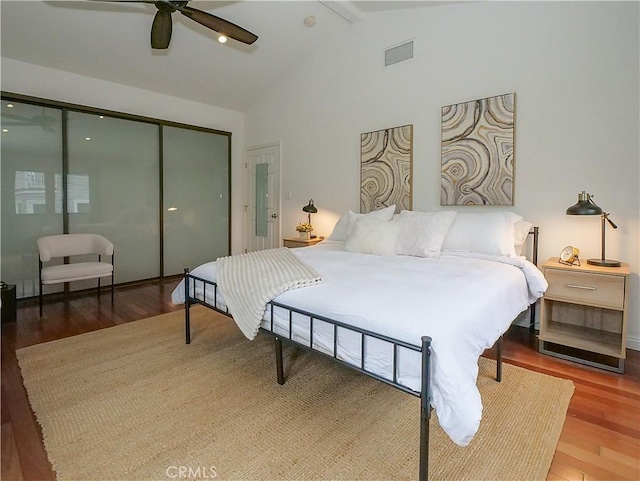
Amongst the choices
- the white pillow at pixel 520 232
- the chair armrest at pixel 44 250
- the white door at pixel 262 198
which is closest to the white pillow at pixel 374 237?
the white pillow at pixel 520 232

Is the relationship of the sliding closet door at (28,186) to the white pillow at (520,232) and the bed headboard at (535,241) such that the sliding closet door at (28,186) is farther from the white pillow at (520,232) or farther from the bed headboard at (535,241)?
the bed headboard at (535,241)

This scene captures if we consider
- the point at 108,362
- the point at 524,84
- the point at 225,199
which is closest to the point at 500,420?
the point at 108,362

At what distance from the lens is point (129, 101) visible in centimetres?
452

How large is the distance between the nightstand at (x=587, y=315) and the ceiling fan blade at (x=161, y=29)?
10.9 ft

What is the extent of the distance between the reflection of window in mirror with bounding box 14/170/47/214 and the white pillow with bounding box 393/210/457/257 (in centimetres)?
391

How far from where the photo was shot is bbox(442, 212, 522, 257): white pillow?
2740mm

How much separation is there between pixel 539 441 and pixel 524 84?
2753 mm

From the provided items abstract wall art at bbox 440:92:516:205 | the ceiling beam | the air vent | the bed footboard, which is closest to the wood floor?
the bed footboard

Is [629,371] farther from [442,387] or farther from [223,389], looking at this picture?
[223,389]

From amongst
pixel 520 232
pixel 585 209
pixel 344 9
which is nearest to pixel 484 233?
pixel 520 232

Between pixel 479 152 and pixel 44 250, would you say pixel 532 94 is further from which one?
pixel 44 250

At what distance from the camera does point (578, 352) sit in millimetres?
2572

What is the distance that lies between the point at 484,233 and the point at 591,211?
70cm

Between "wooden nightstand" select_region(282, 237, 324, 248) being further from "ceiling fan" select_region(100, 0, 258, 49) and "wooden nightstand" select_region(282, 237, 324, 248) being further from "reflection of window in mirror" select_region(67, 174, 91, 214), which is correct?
"reflection of window in mirror" select_region(67, 174, 91, 214)
